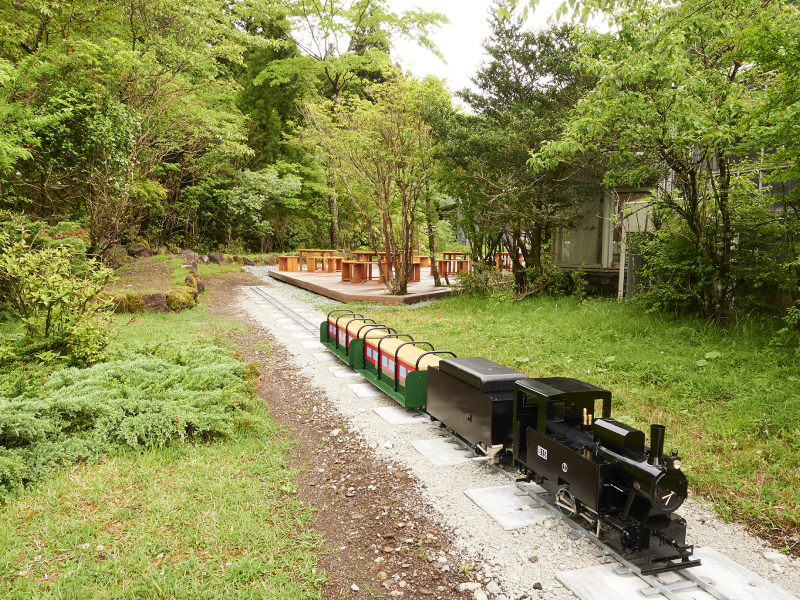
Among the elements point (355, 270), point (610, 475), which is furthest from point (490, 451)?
point (355, 270)

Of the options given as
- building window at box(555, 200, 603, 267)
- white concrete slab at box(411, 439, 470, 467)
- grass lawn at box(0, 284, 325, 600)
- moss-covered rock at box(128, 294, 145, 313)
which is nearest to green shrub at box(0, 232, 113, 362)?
grass lawn at box(0, 284, 325, 600)

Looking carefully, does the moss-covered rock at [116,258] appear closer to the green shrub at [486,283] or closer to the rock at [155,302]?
the rock at [155,302]

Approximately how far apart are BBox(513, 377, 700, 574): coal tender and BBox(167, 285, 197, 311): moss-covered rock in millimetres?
9346

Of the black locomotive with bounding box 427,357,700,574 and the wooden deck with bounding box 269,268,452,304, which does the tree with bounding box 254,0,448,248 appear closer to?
the wooden deck with bounding box 269,268,452,304

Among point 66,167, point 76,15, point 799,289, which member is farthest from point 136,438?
point 76,15

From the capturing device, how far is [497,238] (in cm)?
1273

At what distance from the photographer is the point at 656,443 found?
8.13 ft

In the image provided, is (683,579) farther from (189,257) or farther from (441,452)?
(189,257)

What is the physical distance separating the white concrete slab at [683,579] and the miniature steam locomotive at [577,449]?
96mm

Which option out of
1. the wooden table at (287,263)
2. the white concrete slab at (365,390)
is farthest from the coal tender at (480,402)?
the wooden table at (287,263)

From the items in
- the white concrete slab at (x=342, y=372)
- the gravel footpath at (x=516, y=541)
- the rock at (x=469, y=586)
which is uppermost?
the white concrete slab at (x=342, y=372)

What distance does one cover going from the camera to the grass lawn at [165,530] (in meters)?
2.51

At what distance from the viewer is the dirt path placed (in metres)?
2.63

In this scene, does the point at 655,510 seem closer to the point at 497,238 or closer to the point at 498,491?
the point at 498,491
